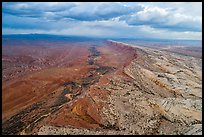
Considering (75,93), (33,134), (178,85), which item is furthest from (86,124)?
(178,85)

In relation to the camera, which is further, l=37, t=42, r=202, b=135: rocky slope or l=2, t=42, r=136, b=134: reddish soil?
l=37, t=42, r=202, b=135: rocky slope

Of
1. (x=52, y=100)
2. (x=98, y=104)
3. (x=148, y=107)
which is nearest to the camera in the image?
(x=98, y=104)

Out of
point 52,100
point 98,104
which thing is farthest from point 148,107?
point 52,100

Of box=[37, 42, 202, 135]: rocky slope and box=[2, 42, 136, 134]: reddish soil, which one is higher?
box=[2, 42, 136, 134]: reddish soil

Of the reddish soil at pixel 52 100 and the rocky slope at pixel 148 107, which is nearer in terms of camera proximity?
the reddish soil at pixel 52 100

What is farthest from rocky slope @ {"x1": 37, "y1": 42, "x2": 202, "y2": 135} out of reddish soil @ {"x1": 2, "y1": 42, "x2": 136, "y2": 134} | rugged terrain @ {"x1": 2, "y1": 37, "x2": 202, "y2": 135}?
reddish soil @ {"x1": 2, "y1": 42, "x2": 136, "y2": 134}

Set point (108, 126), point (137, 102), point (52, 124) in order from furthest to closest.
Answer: point (137, 102) → point (108, 126) → point (52, 124)

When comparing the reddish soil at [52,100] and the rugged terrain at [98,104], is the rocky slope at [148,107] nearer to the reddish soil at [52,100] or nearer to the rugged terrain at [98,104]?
the rugged terrain at [98,104]

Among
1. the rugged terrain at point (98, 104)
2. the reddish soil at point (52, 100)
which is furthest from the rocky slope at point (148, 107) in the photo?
the reddish soil at point (52, 100)

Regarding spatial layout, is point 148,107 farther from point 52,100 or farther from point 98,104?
point 52,100

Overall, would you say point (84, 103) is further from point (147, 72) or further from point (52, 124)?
point (147, 72)

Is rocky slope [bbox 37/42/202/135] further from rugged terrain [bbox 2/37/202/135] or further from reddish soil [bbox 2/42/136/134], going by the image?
reddish soil [bbox 2/42/136/134]
